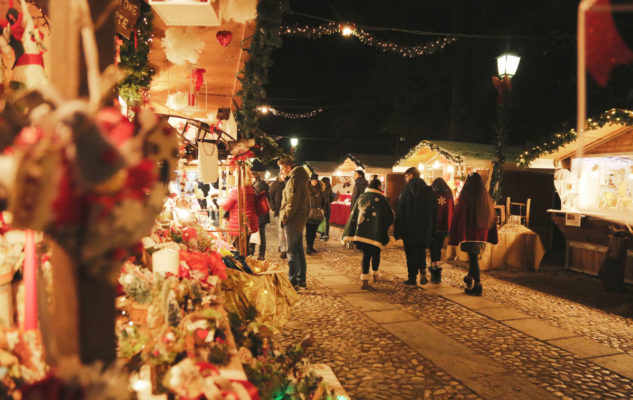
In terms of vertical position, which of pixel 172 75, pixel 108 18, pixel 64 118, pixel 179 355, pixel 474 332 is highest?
pixel 172 75

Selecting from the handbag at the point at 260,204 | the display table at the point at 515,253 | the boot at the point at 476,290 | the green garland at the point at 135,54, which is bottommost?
the boot at the point at 476,290

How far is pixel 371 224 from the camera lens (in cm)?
673

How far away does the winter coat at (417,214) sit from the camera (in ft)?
22.2

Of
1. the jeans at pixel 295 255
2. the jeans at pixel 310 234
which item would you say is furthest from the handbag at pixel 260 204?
the jeans at pixel 310 234

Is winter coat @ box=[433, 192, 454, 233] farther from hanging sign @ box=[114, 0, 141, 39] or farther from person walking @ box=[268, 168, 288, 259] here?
hanging sign @ box=[114, 0, 141, 39]

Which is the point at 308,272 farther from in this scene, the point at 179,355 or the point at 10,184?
the point at 10,184

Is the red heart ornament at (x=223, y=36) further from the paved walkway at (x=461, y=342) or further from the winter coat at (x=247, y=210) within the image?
the winter coat at (x=247, y=210)

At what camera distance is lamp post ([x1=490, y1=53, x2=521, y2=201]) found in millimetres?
8578

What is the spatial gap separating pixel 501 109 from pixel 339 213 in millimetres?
7943

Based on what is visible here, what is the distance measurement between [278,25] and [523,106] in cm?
1641

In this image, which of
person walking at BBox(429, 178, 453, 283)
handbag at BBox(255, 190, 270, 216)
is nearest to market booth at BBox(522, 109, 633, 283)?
person walking at BBox(429, 178, 453, 283)

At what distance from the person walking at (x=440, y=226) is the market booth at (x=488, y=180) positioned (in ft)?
3.71

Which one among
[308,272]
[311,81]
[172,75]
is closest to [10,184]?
[172,75]

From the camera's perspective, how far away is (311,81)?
110ft
